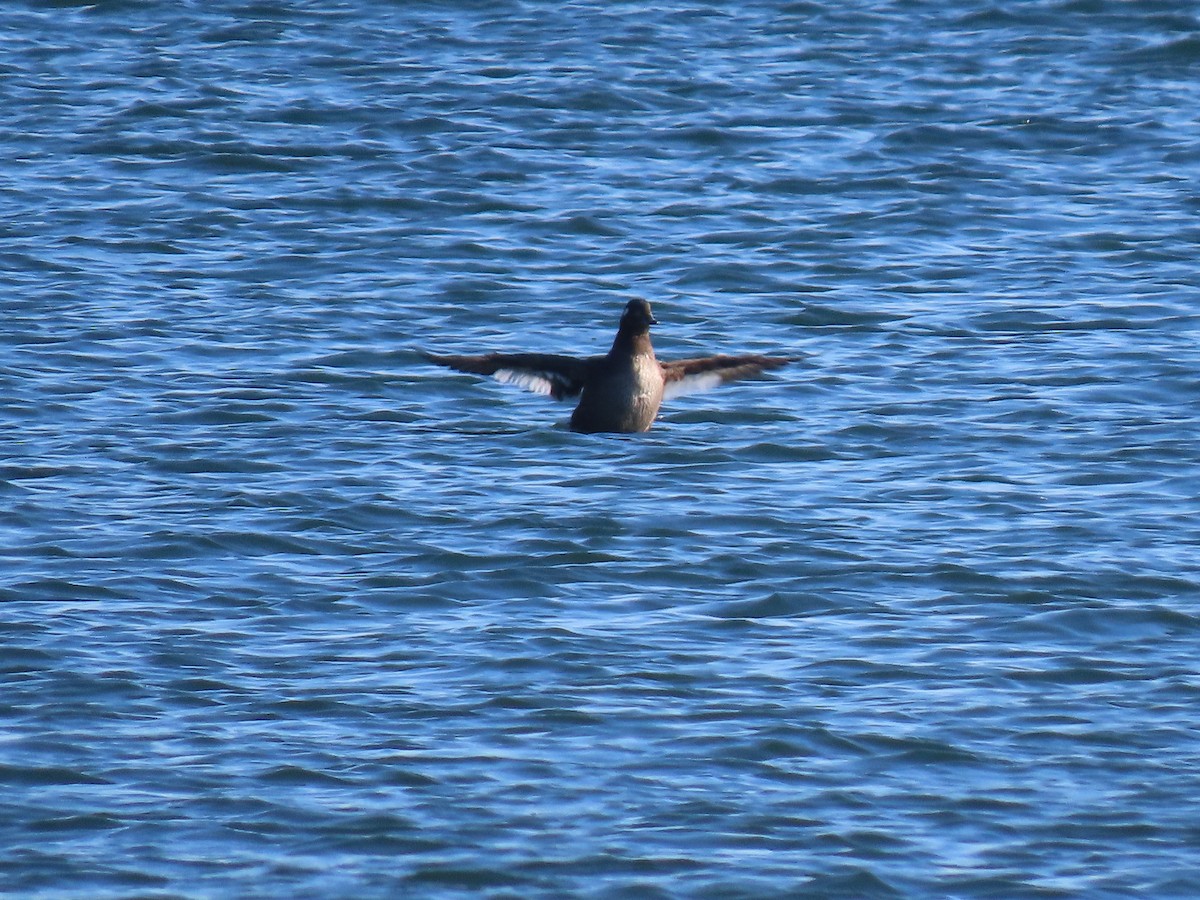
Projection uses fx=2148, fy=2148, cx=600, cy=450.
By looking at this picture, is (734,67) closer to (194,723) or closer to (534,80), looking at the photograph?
(534,80)

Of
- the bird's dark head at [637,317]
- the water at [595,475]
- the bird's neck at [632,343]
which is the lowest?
the water at [595,475]

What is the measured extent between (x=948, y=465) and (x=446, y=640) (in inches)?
164

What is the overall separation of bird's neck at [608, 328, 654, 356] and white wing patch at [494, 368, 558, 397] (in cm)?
45

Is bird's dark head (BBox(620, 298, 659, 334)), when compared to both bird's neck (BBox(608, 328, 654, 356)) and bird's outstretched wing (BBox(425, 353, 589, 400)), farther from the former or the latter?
bird's outstretched wing (BBox(425, 353, 589, 400))

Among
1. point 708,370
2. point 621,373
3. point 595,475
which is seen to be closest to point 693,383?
point 708,370

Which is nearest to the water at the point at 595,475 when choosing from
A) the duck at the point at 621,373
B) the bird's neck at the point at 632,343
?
the duck at the point at 621,373

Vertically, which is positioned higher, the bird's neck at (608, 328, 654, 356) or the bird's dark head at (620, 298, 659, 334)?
the bird's dark head at (620, 298, 659, 334)

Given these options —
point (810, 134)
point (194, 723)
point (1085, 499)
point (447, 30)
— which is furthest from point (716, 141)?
point (194, 723)

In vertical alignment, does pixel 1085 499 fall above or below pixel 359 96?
below

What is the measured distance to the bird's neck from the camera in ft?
41.7

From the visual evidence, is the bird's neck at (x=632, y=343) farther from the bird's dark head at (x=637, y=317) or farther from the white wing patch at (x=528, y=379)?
the white wing patch at (x=528, y=379)

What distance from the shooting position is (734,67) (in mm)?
24312

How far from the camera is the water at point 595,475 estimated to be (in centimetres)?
803

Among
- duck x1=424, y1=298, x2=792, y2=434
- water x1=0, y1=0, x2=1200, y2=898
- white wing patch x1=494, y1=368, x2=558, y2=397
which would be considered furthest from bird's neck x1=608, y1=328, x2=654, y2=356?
water x1=0, y1=0, x2=1200, y2=898
